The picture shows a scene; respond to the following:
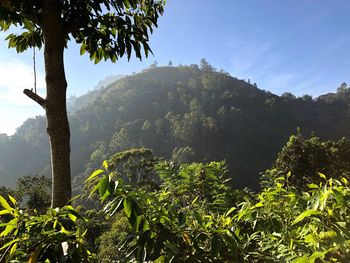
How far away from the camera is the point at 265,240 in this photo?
53.3 inches

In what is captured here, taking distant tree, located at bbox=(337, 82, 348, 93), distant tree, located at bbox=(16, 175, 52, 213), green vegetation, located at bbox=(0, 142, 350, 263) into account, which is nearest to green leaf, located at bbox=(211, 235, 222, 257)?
green vegetation, located at bbox=(0, 142, 350, 263)

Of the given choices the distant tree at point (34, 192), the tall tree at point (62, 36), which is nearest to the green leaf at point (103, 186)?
the tall tree at point (62, 36)

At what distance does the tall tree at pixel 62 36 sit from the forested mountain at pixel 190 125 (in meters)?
53.5

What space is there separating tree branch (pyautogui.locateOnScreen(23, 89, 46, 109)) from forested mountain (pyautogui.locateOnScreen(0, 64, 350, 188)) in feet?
177

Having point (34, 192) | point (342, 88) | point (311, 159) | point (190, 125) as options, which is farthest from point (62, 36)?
point (342, 88)

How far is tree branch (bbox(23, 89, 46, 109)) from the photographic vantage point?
6.80ft

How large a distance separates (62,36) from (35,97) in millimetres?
383

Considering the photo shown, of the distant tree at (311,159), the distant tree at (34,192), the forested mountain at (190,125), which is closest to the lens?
the distant tree at (311,159)

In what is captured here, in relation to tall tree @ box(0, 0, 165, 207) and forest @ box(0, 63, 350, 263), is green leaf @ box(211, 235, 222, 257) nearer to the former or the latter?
forest @ box(0, 63, 350, 263)

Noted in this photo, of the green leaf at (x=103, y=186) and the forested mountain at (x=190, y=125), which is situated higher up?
the forested mountain at (x=190, y=125)

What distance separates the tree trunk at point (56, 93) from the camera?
6.57 ft

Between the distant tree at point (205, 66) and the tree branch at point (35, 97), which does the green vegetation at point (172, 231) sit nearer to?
the tree branch at point (35, 97)

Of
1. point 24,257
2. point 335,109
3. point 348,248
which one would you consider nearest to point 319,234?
point 348,248

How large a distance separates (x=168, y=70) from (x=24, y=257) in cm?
11452
